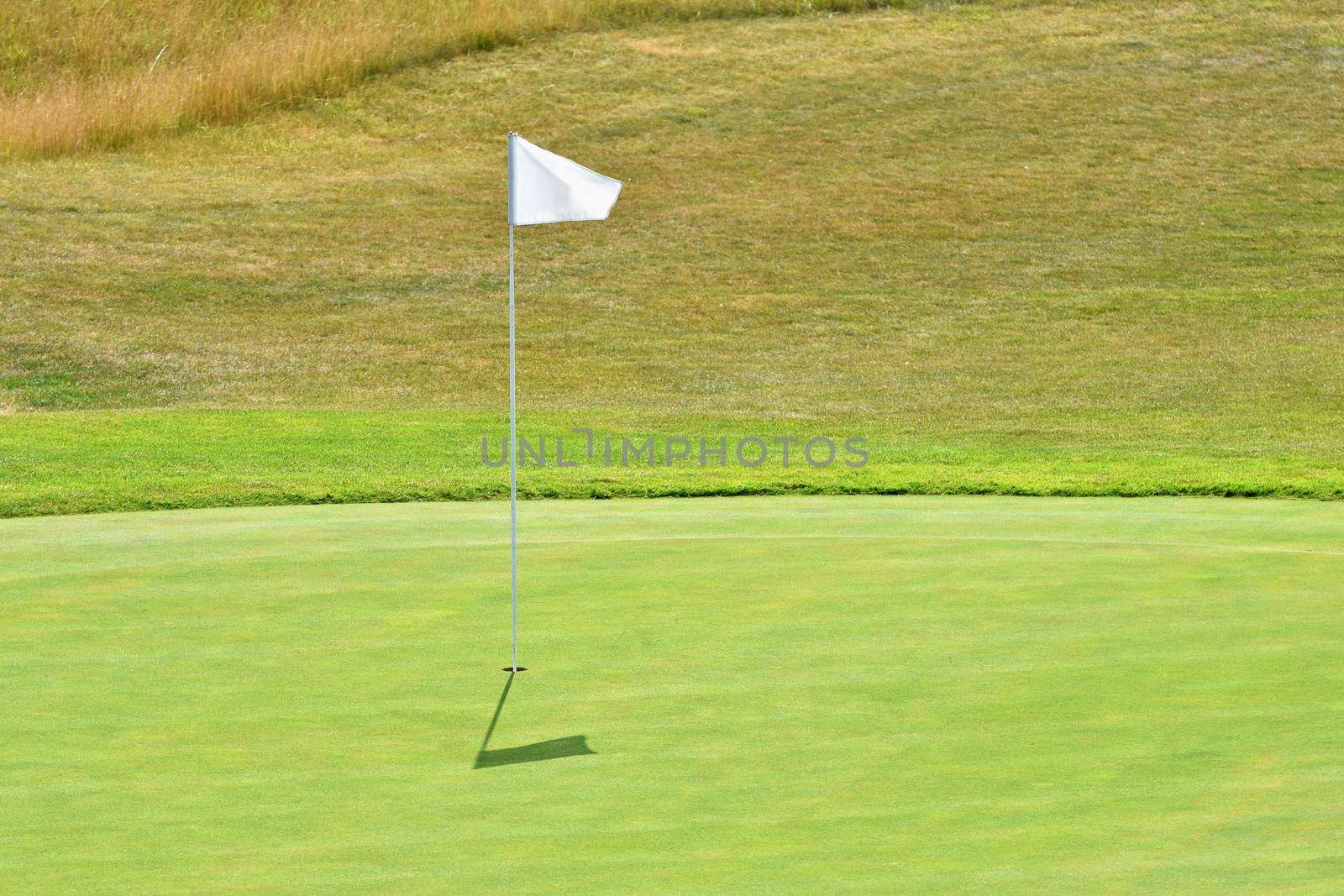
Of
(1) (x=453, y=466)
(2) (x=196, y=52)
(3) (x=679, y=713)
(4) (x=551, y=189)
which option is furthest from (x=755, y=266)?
(3) (x=679, y=713)

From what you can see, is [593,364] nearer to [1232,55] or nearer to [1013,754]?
[1013,754]

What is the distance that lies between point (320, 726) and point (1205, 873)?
8.52 ft

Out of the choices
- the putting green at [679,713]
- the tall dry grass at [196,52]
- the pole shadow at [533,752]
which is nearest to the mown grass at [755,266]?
the tall dry grass at [196,52]

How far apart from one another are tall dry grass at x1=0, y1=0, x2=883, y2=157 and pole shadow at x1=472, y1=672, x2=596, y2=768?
23.8 m

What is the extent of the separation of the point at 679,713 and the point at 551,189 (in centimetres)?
223

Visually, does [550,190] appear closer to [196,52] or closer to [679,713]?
[679,713]

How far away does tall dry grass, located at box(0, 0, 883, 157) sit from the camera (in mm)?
27016

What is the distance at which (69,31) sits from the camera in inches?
1104

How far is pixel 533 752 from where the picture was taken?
16.1 feet

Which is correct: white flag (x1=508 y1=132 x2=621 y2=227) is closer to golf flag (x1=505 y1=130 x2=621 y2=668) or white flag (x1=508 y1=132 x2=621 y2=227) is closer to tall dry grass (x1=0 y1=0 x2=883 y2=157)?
golf flag (x1=505 y1=130 x2=621 y2=668)

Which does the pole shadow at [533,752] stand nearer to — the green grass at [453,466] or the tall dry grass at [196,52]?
the green grass at [453,466]

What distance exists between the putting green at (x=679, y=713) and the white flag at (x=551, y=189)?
1584mm

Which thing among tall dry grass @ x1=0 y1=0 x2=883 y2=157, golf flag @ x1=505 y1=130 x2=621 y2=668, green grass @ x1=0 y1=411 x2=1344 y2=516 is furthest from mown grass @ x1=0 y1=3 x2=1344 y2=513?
golf flag @ x1=505 y1=130 x2=621 y2=668

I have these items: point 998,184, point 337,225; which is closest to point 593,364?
point 337,225
